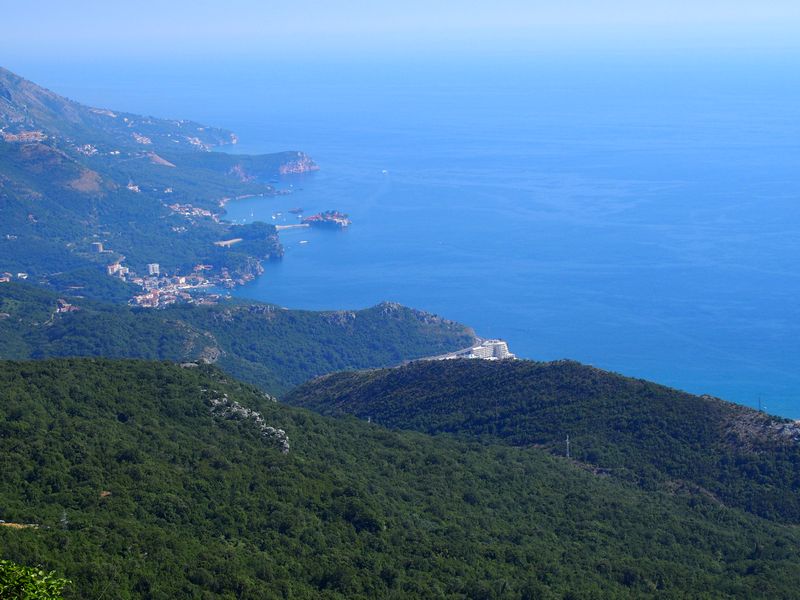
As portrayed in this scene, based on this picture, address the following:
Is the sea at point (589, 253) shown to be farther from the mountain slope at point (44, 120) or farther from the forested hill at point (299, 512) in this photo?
the forested hill at point (299, 512)

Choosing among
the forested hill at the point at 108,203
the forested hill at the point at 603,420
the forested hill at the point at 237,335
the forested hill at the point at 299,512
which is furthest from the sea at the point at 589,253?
the forested hill at the point at 299,512

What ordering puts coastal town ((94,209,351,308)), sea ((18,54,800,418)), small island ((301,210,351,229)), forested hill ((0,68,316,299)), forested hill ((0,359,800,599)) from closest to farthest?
forested hill ((0,359,800,599)) < sea ((18,54,800,418)) < coastal town ((94,209,351,308)) < forested hill ((0,68,316,299)) < small island ((301,210,351,229))

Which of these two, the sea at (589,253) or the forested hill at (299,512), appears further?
the sea at (589,253)

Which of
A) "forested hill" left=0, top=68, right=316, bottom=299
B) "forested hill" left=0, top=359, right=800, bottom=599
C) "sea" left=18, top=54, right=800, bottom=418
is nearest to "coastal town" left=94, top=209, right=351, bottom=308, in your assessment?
"forested hill" left=0, top=68, right=316, bottom=299

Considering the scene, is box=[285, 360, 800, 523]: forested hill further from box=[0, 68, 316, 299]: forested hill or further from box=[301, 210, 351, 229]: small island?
box=[301, 210, 351, 229]: small island

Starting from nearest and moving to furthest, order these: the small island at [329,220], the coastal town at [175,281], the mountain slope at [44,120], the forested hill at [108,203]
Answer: the coastal town at [175,281] → the forested hill at [108,203] → the small island at [329,220] → the mountain slope at [44,120]

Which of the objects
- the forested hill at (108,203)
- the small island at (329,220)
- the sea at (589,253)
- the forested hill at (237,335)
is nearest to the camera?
the forested hill at (237,335)


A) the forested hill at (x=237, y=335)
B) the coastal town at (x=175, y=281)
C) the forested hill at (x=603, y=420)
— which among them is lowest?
the forested hill at (x=603, y=420)
